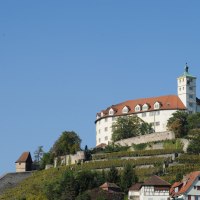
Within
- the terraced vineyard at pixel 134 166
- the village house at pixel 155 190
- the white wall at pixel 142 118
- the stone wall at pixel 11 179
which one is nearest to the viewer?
the village house at pixel 155 190

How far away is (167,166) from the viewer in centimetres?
10819

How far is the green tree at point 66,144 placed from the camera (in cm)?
12888

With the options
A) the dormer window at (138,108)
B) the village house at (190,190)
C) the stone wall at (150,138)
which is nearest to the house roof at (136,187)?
the village house at (190,190)

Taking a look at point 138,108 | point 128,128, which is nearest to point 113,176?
point 128,128

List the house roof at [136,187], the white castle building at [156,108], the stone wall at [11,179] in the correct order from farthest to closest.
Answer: the white castle building at [156,108] → the stone wall at [11,179] → the house roof at [136,187]

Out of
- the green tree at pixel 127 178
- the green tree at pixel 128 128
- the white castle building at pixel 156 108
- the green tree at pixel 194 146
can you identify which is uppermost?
the white castle building at pixel 156 108

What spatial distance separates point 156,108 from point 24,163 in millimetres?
23611

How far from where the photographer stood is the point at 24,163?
136 m

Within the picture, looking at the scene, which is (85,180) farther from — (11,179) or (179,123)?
(11,179)

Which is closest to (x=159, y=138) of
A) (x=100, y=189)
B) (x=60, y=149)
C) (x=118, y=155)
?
(x=118, y=155)

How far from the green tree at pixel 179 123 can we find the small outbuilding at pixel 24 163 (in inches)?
1010

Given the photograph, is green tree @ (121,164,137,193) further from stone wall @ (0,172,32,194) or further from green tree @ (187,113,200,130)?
stone wall @ (0,172,32,194)

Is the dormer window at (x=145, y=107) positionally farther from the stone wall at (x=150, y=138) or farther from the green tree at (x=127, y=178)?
the green tree at (x=127, y=178)

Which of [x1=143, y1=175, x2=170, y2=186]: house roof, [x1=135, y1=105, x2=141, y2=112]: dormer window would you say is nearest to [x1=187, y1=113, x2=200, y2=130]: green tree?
[x1=135, y1=105, x2=141, y2=112]: dormer window
